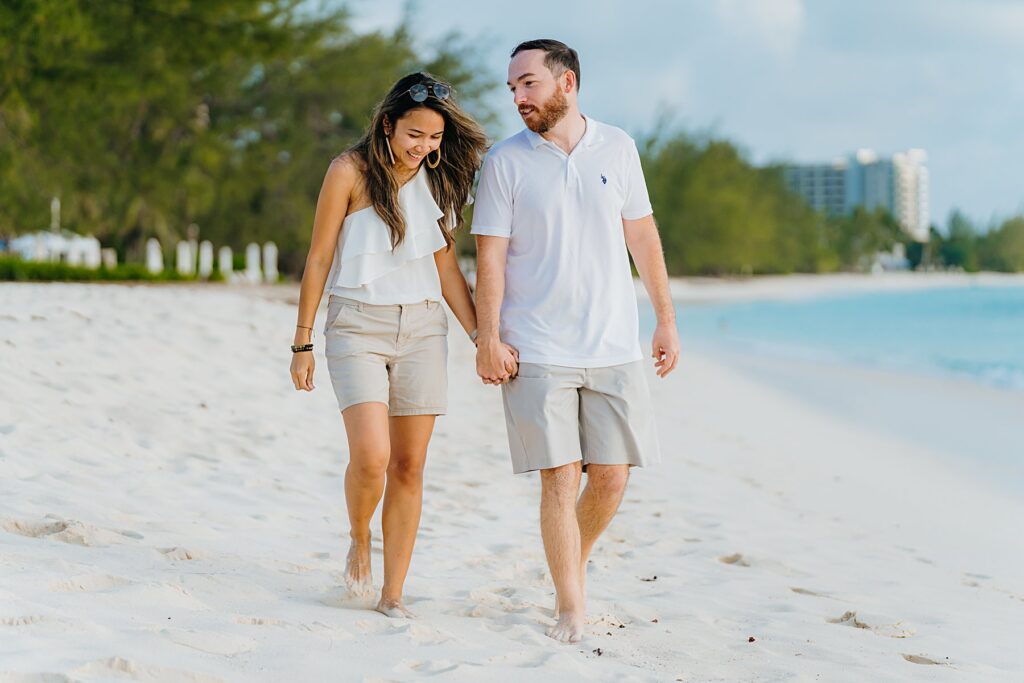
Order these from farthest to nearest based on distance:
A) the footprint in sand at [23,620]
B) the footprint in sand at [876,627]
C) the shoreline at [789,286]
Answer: the shoreline at [789,286] < the footprint in sand at [876,627] < the footprint in sand at [23,620]

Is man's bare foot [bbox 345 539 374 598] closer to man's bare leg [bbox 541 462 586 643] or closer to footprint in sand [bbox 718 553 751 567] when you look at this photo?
man's bare leg [bbox 541 462 586 643]

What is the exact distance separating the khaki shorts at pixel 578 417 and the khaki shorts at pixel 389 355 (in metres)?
0.28

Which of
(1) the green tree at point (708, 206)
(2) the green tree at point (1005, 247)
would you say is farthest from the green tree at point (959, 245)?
(1) the green tree at point (708, 206)

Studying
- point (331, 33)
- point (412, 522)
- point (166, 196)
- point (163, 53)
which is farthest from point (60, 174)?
point (412, 522)

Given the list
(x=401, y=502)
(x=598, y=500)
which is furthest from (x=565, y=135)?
(x=401, y=502)

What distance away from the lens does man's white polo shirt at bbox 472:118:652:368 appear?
3.57 metres

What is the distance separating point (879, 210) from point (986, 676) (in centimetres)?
13386

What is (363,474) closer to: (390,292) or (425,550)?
(390,292)

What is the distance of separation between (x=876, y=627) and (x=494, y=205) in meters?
2.04

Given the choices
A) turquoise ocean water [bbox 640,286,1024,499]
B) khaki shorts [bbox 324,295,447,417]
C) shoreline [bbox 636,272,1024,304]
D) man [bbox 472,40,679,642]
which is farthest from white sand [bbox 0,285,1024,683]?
shoreline [bbox 636,272,1024,304]

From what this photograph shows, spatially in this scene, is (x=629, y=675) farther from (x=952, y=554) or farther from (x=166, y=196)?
(x=166, y=196)

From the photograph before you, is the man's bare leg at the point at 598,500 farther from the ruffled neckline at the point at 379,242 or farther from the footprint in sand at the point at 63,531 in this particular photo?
the footprint in sand at the point at 63,531

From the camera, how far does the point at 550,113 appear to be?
3.59 metres

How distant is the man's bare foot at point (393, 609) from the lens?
3.58m
